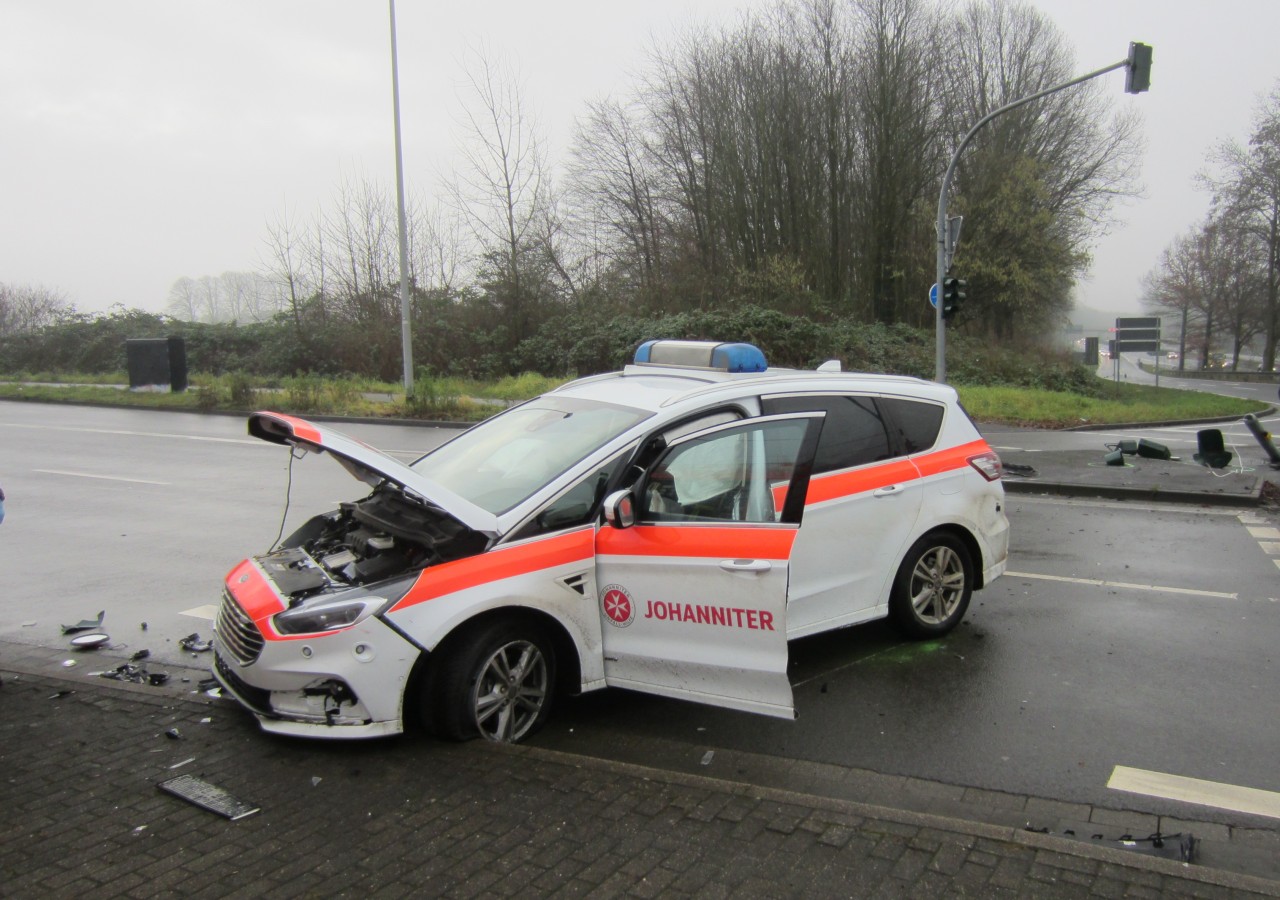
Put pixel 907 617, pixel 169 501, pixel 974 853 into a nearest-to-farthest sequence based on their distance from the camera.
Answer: pixel 974 853
pixel 907 617
pixel 169 501

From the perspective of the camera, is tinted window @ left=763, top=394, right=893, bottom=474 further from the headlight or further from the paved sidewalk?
the headlight

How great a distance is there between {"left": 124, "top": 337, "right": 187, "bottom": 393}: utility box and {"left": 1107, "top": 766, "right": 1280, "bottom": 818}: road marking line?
28.5 metres

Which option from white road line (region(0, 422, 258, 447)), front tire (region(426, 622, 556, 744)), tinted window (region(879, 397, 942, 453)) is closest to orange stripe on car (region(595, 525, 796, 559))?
front tire (region(426, 622, 556, 744))

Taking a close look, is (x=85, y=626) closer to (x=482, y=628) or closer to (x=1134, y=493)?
(x=482, y=628)

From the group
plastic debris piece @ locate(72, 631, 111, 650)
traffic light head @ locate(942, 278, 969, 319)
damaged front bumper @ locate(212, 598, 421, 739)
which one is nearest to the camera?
damaged front bumper @ locate(212, 598, 421, 739)

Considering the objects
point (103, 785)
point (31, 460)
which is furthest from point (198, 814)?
point (31, 460)

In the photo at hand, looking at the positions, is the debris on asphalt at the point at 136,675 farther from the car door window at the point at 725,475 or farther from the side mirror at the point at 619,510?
the car door window at the point at 725,475

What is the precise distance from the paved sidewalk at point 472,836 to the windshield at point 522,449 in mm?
1261

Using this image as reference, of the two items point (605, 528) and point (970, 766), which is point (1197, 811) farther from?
point (605, 528)

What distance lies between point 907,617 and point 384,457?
3.19m

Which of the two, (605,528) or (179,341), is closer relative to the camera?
(605,528)

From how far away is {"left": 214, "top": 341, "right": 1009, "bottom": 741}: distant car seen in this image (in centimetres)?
404

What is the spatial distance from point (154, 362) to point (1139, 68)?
25.9 meters

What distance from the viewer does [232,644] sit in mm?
4336
